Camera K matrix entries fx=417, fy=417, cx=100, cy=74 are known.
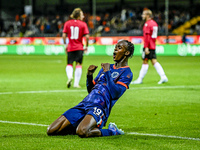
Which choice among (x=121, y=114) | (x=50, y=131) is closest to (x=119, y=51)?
(x=50, y=131)

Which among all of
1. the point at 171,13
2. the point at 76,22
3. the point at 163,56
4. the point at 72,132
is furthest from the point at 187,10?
the point at 72,132

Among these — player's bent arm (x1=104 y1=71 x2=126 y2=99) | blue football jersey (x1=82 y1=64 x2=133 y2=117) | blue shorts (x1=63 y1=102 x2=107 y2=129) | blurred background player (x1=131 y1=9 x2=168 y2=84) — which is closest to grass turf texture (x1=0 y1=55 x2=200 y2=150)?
blue shorts (x1=63 y1=102 x2=107 y2=129)

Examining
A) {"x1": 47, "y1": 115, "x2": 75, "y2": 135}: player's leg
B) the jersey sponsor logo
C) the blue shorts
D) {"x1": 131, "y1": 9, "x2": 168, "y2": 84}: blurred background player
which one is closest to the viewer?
the blue shorts

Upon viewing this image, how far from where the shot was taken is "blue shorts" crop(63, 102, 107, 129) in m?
5.89

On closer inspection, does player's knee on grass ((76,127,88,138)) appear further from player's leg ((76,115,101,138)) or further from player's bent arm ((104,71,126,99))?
player's bent arm ((104,71,126,99))

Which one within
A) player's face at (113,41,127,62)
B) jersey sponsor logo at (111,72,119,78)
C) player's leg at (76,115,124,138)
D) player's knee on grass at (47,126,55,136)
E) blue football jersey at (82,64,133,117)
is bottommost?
player's knee on grass at (47,126,55,136)

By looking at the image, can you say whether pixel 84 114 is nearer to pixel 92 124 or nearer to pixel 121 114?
pixel 92 124

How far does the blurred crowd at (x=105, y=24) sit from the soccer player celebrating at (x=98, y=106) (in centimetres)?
2989

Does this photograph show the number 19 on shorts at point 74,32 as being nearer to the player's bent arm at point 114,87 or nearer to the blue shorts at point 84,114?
the blue shorts at point 84,114

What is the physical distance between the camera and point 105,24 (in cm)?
4128

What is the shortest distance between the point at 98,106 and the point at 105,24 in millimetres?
35755

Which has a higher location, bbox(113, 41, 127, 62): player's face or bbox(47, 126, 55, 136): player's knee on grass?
bbox(113, 41, 127, 62): player's face

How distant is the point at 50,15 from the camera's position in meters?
48.2

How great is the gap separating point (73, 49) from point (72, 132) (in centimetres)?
702
